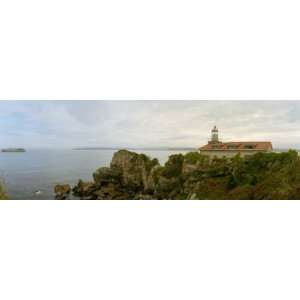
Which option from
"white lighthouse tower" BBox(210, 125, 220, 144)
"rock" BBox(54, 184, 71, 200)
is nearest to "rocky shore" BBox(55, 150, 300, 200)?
"rock" BBox(54, 184, 71, 200)

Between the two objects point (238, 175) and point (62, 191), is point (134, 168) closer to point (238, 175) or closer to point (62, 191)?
point (62, 191)

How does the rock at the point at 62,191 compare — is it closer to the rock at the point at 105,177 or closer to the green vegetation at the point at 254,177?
the rock at the point at 105,177

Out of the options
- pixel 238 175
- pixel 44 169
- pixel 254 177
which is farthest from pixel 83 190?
pixel 254 177

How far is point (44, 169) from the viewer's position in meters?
3.03

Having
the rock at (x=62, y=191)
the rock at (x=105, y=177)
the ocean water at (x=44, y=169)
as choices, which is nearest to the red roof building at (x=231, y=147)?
the ocean water at (x=44, y=169)

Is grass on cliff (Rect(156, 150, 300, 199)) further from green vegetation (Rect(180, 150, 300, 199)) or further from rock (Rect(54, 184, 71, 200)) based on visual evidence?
rock (Rect(54, 184, 71, 200))

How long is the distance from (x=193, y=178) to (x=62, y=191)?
1118 millimetres

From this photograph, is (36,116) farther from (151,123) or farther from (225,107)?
(225,107)
